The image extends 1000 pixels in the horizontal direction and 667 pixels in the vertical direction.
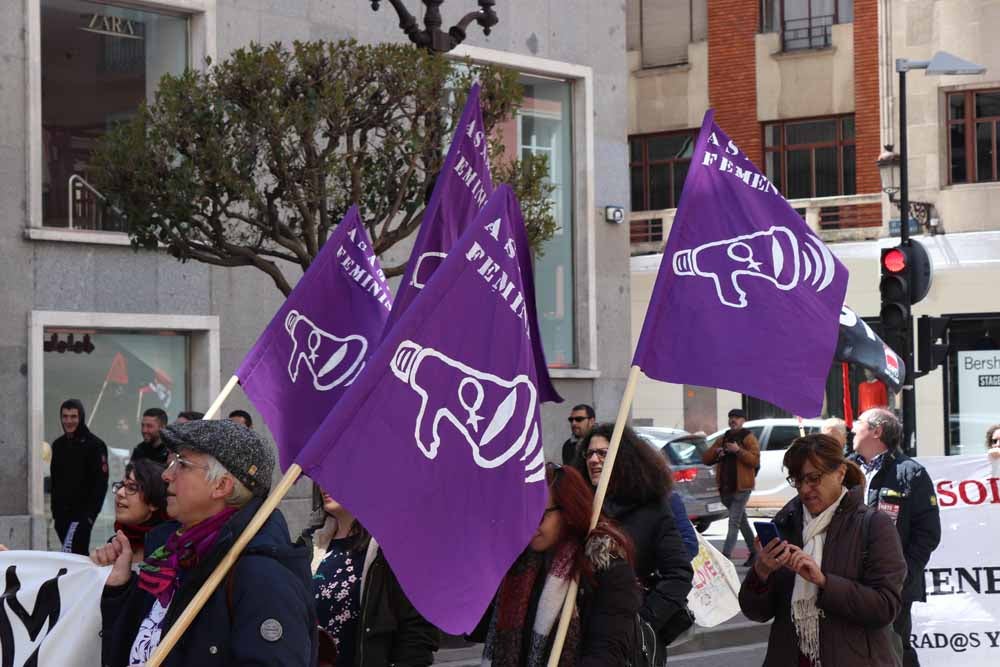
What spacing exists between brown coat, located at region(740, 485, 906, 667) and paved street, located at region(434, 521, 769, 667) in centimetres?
555

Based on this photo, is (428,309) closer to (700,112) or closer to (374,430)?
(374,430)

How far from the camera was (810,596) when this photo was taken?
6.41m

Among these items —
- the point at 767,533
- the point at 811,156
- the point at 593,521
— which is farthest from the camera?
the point at 811,156

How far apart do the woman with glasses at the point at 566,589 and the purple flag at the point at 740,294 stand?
3.05ft

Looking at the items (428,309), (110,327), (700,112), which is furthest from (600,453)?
(700,112)

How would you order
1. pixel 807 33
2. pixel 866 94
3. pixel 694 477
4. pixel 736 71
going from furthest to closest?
pixel 736 71 → pixel 807 33 → pixel 866 94 → pixel 694 477

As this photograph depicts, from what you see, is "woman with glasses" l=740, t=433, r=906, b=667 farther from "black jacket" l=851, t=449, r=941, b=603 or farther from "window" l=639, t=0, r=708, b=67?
"window" l=639, t=0, r=708, b=67

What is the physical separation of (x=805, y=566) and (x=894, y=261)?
11.4 metres

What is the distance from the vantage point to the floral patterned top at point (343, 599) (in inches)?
257

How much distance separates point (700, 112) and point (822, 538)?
29.9 m

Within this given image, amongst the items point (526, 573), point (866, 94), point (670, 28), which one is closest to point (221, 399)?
point (526, 573)

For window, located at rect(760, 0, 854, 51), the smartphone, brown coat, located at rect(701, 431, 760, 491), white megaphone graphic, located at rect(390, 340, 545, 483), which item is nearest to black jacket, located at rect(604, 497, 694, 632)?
the smartphone

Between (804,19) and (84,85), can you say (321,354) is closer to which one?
(84,85)

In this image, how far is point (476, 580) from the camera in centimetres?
517
